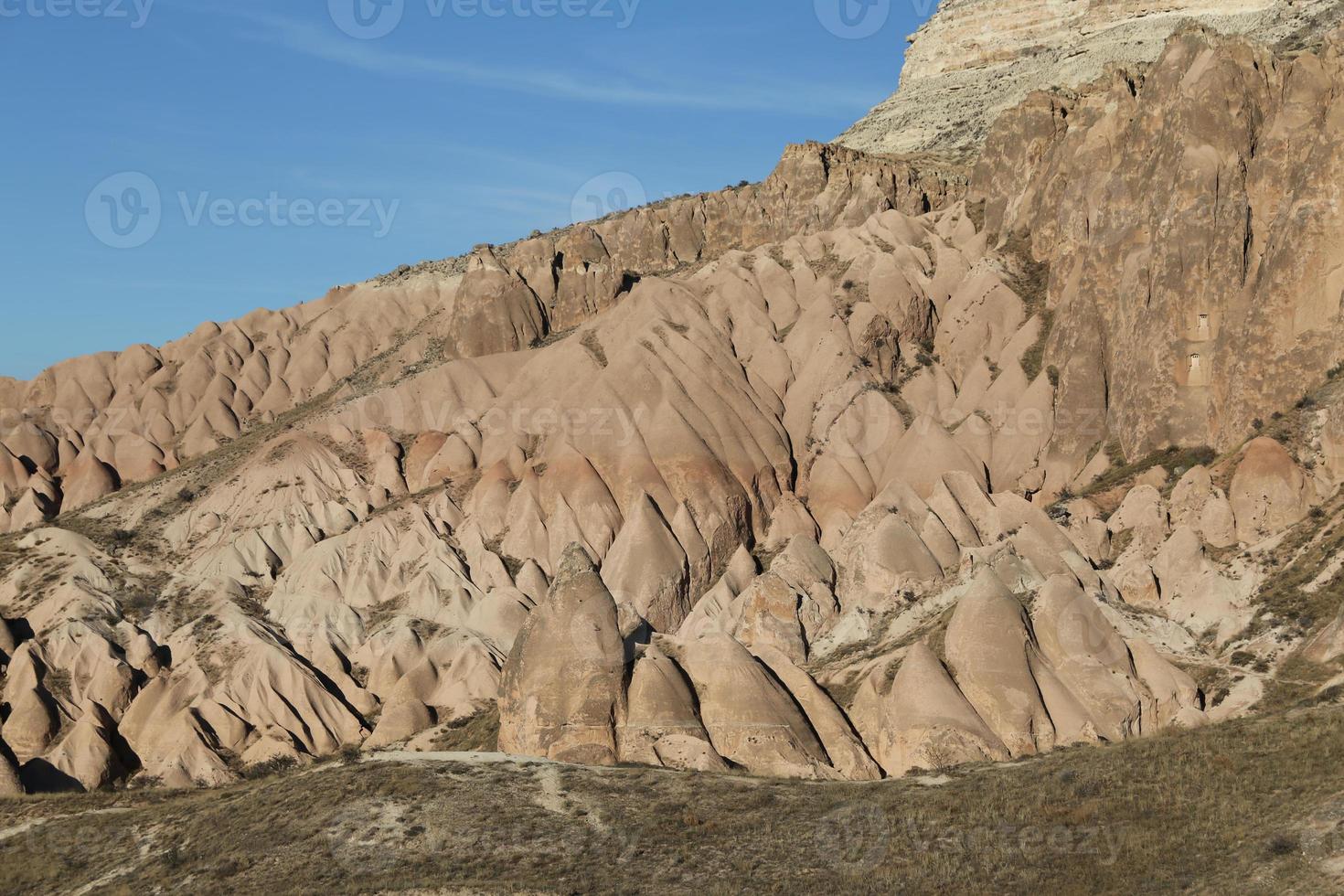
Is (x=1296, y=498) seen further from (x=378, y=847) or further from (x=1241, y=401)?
(x=378, y=847)

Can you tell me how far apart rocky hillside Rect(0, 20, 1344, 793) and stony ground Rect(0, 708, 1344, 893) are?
20.1 ft

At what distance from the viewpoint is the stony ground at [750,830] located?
3500 cm

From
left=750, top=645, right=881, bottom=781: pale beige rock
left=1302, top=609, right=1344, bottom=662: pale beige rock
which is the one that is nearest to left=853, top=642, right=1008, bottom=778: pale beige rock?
left=750, top=645, right=881, bottom=781: pale beige rock

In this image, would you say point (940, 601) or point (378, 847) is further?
point (940, 601)

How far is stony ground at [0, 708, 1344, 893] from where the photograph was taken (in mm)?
35000

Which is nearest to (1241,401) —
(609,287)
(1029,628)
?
(1029,628)

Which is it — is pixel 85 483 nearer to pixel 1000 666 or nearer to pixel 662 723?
pixel 662 723

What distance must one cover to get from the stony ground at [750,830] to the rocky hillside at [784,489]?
6.12 meters

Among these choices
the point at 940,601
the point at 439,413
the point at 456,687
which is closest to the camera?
the point at 940,601

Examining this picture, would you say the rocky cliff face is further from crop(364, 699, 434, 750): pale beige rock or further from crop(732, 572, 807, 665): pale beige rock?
crop(364, 699, 434, 750): pale beige rock

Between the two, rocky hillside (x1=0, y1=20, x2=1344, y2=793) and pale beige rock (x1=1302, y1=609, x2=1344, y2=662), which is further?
rocky hillside (x1=0, y1=20, x2=1344, y2=793)

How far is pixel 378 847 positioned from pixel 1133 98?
6159cm

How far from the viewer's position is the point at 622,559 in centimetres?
8312

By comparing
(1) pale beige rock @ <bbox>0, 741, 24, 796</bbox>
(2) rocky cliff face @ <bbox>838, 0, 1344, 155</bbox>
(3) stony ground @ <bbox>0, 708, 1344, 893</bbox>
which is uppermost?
(2) rocky cliff face @ <bbox>838, 0, 1344, 155</bbox>
